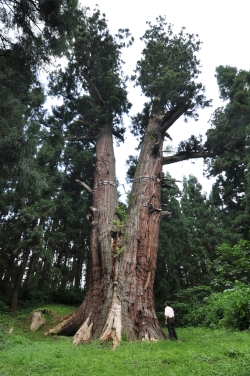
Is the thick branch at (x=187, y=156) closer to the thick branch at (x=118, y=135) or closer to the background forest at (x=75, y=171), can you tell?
the background forest at (x=75, y=171)

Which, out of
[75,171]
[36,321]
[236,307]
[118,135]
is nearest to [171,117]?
[118,135]

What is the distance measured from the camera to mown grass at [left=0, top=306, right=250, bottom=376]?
163 inches

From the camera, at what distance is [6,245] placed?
1067 cm

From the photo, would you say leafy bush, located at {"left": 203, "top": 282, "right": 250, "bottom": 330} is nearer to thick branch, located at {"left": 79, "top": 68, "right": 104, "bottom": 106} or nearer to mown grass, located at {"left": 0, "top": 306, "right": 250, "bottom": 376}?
mown grass, located at {"left": 0, "top": 306, "right": 250, "bottom": 376}

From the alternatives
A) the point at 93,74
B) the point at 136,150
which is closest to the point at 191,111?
the point at 136,150

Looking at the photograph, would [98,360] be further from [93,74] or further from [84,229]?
[93,74]

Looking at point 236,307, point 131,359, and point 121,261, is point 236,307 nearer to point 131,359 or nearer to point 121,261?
point 121,261

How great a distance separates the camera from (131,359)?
469cm

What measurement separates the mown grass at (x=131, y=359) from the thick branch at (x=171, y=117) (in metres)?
7.05

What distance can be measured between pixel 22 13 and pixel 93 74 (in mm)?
5818

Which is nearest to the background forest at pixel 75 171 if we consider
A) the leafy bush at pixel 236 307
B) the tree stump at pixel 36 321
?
the leafy bush at pixel 236 307

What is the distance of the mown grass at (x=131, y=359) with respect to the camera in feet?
13.6

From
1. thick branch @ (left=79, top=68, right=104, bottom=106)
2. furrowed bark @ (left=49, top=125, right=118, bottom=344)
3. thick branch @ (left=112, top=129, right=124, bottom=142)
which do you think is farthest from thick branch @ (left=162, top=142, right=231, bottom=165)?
thick branch @ (left=79, top=68, right=104, bottom=106)

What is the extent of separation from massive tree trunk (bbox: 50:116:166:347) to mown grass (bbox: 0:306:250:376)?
2.61ft
